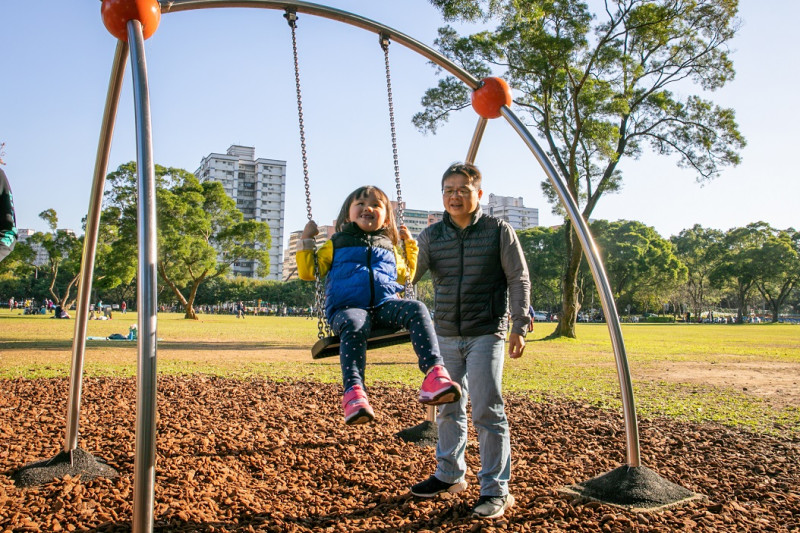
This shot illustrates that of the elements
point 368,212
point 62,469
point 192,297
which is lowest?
point 62,469

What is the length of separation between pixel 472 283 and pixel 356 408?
1138 millimetres

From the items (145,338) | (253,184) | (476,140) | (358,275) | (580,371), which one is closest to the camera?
(145,338)

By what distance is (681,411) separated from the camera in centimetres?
702

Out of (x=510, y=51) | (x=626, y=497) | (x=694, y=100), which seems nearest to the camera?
(x=626, y=497)

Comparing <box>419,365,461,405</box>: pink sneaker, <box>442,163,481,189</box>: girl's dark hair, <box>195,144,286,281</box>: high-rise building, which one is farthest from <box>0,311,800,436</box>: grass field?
<box>195,144,286,281</box>: high-rise building

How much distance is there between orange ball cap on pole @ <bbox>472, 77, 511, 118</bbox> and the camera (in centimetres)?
470

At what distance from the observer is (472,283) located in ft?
11.9

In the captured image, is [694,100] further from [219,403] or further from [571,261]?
[219,403]

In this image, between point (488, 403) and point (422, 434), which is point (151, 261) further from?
point (422, 434)

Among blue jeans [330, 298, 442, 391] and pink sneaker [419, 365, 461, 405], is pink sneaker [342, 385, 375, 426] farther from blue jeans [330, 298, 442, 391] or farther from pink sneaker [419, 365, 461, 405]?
pink sneaker [419, 365, 461, 405]

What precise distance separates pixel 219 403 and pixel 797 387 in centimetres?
920

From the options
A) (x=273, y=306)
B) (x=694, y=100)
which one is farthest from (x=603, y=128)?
(x=273, y=306)

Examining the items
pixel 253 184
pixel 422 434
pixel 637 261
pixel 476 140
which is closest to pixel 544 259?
pixel 637 261

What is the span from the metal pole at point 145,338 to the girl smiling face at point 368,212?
4.51 ft
